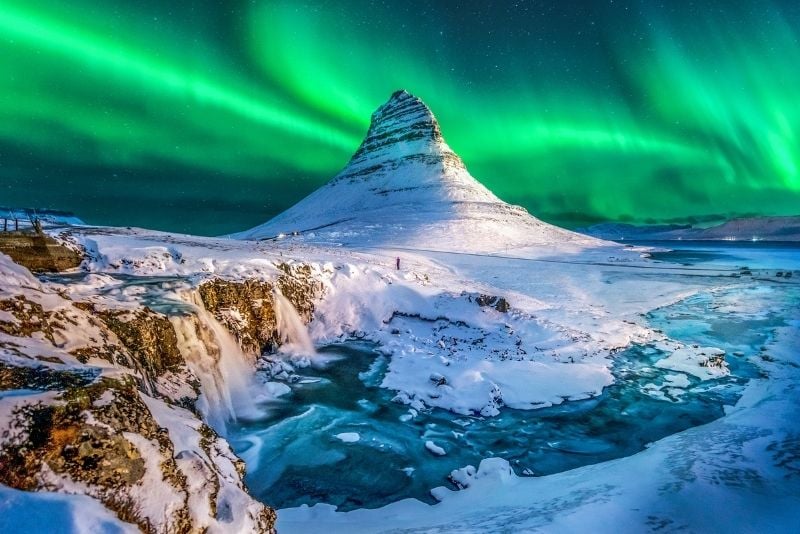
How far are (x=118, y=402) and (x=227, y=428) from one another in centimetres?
615

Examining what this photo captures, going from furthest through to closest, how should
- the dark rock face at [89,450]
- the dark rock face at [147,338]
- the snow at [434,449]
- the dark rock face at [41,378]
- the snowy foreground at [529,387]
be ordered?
1. the snow at [434,449]
2. the dark rock face at [147,338]
3. the snowy foreground at [529,387]
4. the dark rock face at [41,378]
5. the dark rock face at [89,450]

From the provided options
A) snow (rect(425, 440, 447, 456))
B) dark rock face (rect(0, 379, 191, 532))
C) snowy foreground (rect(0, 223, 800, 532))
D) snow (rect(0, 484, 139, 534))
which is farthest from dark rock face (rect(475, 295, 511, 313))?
snow (rect(0, 484, 139, 534))

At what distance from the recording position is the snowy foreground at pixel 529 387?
553 centimetres

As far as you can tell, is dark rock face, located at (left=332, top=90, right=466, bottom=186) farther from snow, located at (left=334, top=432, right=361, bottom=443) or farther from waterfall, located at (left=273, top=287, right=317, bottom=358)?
snow, located at (left=334, top=432, right=361, bottom=443)

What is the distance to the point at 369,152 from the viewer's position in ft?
611

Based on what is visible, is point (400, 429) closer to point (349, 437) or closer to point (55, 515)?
point (349, 437)

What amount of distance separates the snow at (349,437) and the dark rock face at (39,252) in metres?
11.3

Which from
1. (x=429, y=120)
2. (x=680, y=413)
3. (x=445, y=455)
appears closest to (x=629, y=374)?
(x=680, y=413)

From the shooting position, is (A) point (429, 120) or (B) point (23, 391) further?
(A) point (429, 120)

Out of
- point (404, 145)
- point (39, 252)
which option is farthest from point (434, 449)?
point (404, 145)

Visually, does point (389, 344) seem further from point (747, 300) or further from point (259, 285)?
point (747, 300)

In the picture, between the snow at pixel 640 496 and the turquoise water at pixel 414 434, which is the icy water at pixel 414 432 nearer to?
the turquoise water at pixel 414 434

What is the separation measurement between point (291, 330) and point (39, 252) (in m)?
8.73

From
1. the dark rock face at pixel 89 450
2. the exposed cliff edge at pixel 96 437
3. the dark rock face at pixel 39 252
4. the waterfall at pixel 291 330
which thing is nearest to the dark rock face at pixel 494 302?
the waterfall at pixel 291 330
